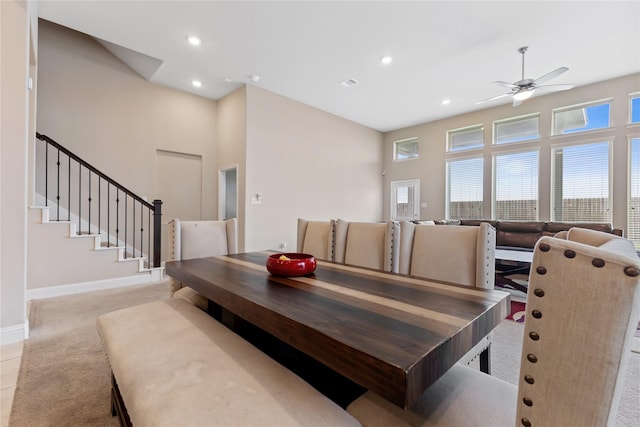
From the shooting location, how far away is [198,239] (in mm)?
2301

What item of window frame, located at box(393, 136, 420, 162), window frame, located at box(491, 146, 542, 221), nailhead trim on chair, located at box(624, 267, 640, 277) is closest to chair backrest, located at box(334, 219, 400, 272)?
nailhead trim on chair, located at box(624, 267, 640, 277)

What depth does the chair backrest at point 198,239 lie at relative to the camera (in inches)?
85.0

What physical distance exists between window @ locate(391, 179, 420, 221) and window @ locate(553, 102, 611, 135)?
2.95 m

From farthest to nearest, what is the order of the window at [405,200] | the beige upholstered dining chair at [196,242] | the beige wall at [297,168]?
the window at [405,200] < the beige wall at [297,168] < the beige upholstered dining chair at [196,242]

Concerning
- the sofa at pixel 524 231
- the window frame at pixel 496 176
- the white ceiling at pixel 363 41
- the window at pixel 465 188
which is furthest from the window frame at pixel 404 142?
the sofa at pixel 524 231

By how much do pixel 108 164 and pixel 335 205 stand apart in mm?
4435

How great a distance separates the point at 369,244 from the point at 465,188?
531 cm

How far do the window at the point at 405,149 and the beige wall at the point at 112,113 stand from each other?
4.96 meters

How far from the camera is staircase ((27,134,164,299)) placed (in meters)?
3.34

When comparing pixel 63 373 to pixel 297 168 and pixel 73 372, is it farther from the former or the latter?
pixel 297 168

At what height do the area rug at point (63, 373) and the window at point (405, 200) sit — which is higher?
the window at point (405, 200)

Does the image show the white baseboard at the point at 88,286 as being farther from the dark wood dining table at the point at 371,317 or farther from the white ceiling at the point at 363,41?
the white ceiling at the point at 363,41

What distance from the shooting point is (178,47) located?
3.86m

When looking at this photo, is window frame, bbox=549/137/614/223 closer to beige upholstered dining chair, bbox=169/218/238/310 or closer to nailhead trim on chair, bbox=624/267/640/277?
beige upholstered dining chair, bbox=169/218/238/310
